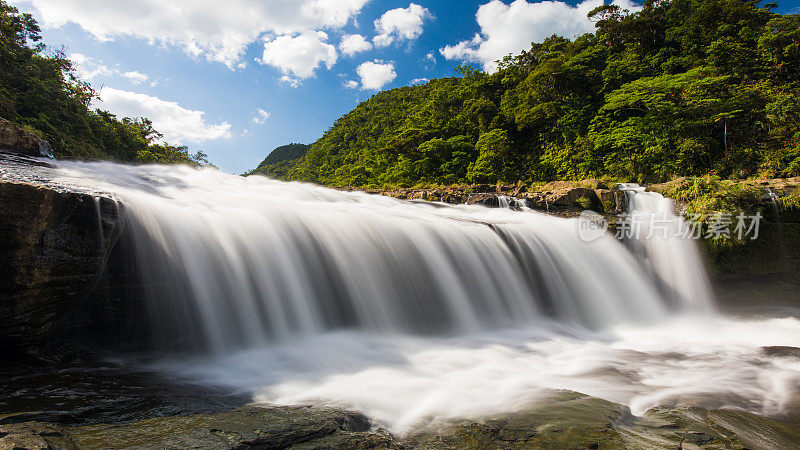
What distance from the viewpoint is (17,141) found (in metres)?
8.17

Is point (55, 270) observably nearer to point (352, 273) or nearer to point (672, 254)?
point (352, 273)

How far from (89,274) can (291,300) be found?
2203mm

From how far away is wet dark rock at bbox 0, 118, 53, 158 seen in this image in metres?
7.93

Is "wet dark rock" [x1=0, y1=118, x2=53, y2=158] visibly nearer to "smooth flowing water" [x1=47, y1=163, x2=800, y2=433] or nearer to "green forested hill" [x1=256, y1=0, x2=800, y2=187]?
"smooth flowing water" [x1=47, y1=163, x2=800, y2=433]

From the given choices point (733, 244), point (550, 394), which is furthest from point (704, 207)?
point (550, 394)

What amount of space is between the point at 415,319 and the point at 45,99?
70.7 ft

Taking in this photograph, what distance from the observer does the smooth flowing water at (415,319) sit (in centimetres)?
347

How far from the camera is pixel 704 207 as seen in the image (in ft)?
30.1

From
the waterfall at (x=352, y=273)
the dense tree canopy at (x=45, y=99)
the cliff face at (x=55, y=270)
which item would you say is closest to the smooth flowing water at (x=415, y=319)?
the waterfall at (x=352, y=273)

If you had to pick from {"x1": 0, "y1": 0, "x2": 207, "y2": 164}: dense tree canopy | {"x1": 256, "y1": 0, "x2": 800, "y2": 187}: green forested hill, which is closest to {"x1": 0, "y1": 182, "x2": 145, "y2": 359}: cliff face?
{"x1": 0, "y1": 0, "x2": 207, "y2": 164}: dense tree canopy

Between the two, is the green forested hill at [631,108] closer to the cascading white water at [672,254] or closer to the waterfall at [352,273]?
the cascading white water at [672,254]

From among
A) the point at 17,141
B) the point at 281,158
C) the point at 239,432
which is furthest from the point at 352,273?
the point at 281,158

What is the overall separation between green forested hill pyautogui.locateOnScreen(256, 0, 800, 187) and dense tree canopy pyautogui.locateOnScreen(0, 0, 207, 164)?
1950cm

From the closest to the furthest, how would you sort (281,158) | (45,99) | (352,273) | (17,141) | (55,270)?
1. (55,270)
2. (352,273)
3. (17,141)
4. (45,99)
5. (281,158)
